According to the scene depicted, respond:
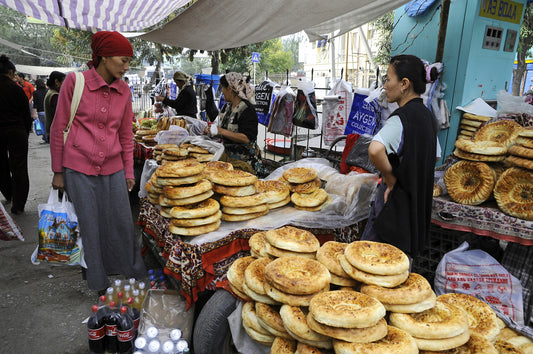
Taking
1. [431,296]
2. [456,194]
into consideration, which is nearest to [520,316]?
[456,194]

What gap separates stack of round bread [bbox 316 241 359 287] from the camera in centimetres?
181

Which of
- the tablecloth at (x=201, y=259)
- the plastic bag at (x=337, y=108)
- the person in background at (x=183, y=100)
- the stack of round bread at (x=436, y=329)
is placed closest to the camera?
the stack of round bread at (x=436, y=329)

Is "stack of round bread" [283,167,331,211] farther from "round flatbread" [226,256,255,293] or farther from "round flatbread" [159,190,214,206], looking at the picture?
"round flatbread" [226,256,255,293]

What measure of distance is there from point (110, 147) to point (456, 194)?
10.0 feet

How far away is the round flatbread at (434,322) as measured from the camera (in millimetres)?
1471

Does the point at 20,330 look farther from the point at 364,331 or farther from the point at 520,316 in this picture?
the point at 520,316

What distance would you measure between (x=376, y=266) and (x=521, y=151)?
6.22ft

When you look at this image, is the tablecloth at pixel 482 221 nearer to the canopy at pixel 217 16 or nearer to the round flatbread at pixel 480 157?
the round flatbread at pixel 480 157

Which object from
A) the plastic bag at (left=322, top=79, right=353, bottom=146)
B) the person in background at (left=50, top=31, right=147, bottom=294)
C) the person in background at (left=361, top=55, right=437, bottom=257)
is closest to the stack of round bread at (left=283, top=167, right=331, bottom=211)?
the person in background at (left=361, top=55, right=437, bottom=257)

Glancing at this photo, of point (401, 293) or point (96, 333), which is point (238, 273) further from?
point (96, 333)

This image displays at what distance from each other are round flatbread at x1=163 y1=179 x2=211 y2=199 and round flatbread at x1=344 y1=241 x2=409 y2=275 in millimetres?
1309

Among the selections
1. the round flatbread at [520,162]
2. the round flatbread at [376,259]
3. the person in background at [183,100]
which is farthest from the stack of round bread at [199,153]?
the round flatbread at [520,162]

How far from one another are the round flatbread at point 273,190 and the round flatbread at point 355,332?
157 cm

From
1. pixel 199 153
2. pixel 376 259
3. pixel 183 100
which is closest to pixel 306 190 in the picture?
pixel 376 259
